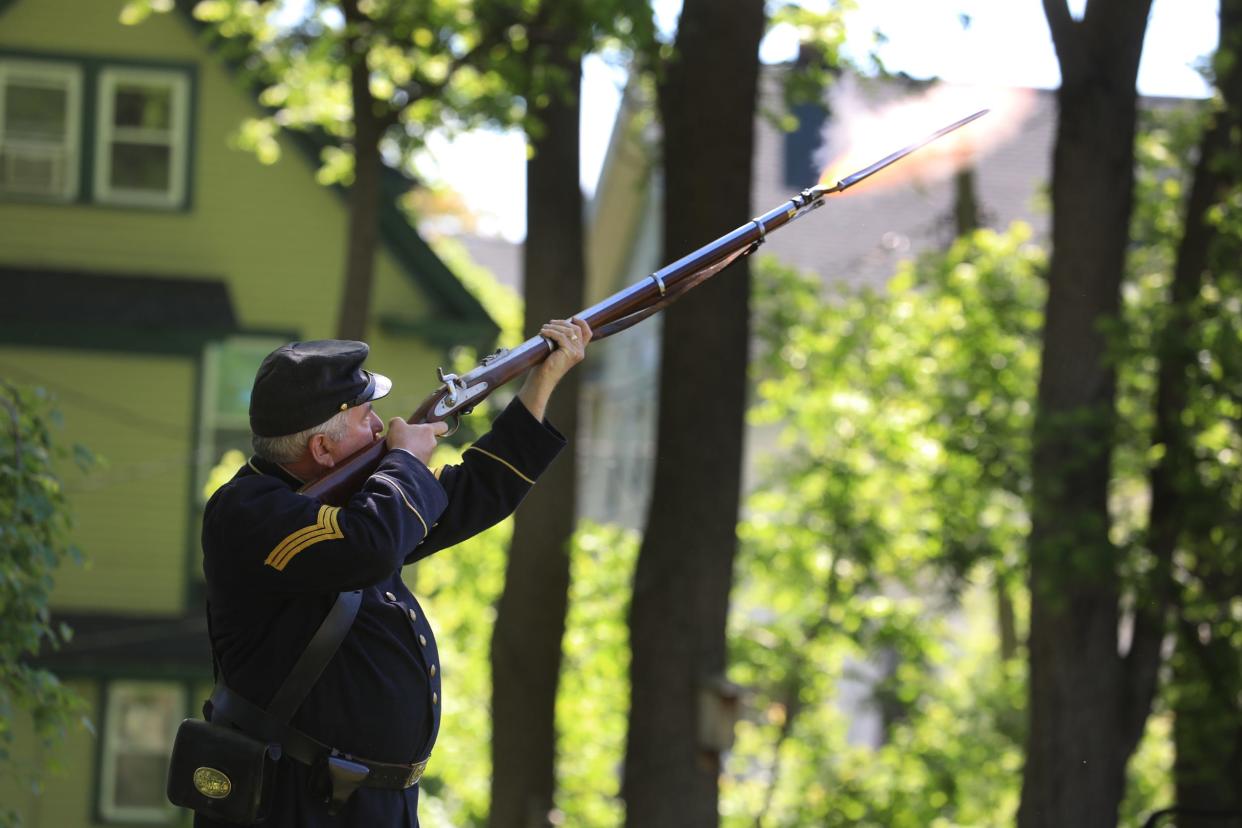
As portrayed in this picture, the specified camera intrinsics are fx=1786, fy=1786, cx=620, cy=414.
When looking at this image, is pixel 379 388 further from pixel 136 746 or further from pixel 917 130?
pixel 136 746

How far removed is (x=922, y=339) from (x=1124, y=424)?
212 inches

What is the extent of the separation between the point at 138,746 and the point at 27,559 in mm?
11262

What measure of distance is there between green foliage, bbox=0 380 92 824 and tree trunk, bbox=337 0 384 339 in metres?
5.41

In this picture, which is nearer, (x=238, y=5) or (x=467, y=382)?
(x=467, y=382)

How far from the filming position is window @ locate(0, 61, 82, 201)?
53.2ft

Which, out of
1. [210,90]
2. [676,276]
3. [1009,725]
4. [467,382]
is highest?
[210,90]

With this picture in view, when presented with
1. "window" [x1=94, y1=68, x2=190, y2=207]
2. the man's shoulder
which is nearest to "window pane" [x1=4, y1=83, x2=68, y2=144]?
"window" [x1=94, y1=68, x2=190, y2=207]

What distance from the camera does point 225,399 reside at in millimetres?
16250

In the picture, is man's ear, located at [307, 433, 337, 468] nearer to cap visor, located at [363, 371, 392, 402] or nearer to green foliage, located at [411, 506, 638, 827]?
cap visor, located at [363, 371, 392, 402]

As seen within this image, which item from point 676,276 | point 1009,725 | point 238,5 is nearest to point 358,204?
point 238,5

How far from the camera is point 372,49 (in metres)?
11.6

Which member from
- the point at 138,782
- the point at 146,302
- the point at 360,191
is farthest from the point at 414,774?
the point at 138,782

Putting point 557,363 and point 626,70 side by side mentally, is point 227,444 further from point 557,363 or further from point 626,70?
point 557,363

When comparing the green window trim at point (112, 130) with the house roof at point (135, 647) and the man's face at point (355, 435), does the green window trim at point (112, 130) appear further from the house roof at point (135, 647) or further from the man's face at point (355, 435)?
the man's face at point (355, 435)
